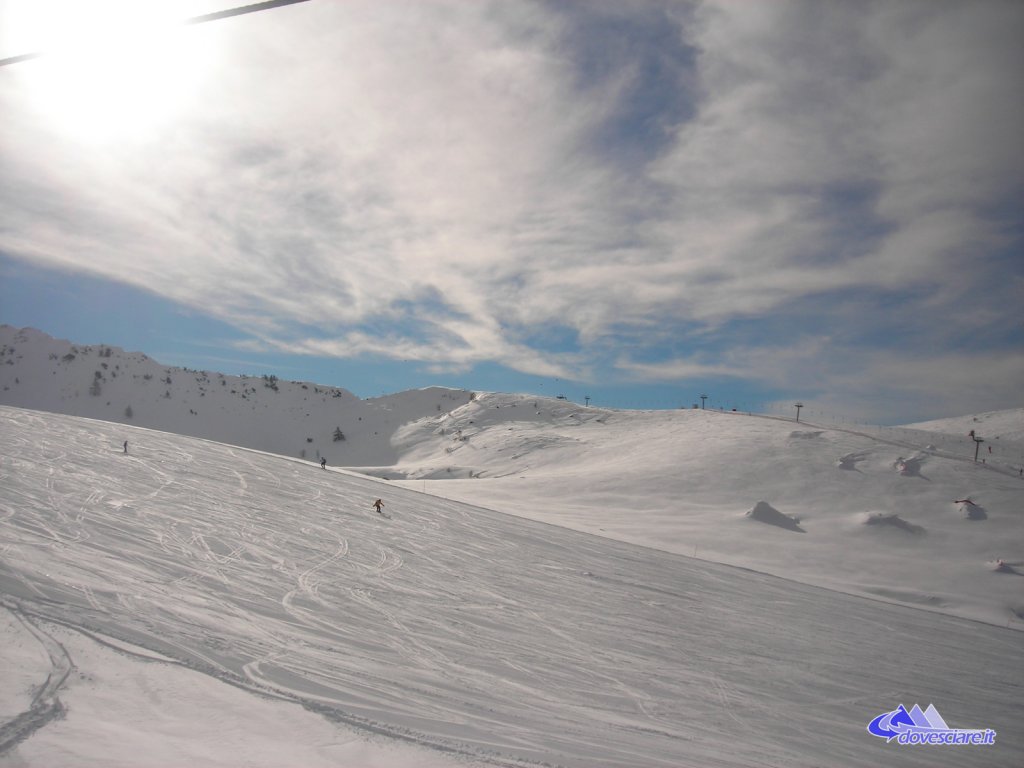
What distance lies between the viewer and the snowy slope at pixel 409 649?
558 centimetres

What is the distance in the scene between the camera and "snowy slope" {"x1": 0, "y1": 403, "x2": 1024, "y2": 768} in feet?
18.3

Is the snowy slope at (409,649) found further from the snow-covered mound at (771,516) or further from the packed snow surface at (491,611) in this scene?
the snow-covered mound at (771,516)

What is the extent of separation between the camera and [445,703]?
6.75 meters

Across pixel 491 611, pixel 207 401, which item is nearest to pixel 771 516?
pixel 491 611

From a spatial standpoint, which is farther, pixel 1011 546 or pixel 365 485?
pixel 365 485

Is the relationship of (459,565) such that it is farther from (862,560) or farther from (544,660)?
(862,560)

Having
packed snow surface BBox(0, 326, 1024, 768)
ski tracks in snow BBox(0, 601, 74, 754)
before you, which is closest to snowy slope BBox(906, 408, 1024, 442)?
packed snow surface BBox(0, 326, 1024, 768)

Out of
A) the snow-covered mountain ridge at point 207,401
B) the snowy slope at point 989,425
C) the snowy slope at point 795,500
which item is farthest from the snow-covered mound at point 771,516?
the snow-covered mountain ridge at point 207,401

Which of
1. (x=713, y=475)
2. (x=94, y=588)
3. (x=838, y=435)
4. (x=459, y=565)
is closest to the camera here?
(x=94, y=588)

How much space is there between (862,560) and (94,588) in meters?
25.0

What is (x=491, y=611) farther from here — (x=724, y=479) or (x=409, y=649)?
(x=724, y=479)

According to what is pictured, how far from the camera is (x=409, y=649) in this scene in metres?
8.29

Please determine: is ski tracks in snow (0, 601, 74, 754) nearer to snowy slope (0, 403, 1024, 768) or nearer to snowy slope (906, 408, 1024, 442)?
snowy slope (0, 403, 1024, 768)

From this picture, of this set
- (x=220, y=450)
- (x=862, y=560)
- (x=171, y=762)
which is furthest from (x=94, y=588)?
(x=862, y=560)
